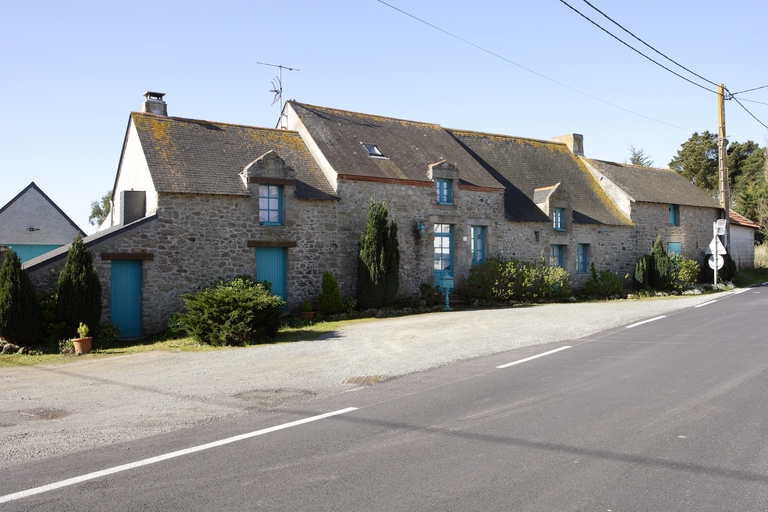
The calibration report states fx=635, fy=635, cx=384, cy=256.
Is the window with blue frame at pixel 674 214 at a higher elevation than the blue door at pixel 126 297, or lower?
higher

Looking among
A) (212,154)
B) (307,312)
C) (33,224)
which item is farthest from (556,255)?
(33,224)

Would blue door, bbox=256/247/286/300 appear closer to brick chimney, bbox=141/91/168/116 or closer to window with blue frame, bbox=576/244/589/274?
brick chimney, bbox=141/91/168/116

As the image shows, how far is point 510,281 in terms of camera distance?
21.8 meters

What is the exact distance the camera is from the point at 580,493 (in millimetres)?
4332

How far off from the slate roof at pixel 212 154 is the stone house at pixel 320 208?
5 cm

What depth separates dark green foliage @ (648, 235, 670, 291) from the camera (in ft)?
87.0

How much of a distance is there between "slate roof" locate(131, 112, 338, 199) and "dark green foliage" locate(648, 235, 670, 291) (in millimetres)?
14919

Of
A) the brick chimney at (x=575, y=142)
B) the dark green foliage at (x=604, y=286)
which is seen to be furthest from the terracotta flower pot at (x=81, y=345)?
→ the brick chimney at (x=575, y=142)

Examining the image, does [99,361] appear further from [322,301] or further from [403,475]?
[403,475]

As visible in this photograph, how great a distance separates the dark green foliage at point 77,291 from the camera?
14.3 m

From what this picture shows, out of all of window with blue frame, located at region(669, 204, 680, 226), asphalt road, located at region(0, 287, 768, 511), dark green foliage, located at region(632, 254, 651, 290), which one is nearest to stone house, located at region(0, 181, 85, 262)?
dark green foliage, located at region(632, 254, 651, 290)

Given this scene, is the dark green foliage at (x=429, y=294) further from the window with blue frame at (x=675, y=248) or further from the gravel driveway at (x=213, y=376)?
the window with blue frame at (x=675, y=248)

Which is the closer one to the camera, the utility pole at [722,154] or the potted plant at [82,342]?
the potted plant at [82,342]

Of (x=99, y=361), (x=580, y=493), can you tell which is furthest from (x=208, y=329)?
(x=580, y=493)
